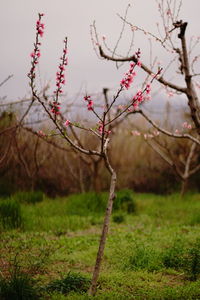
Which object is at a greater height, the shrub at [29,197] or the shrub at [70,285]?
the shrub at [29,197]

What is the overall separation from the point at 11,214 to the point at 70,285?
2690 millimetres

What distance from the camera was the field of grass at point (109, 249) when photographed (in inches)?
138

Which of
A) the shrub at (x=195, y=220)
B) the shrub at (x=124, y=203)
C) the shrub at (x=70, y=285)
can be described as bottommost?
the shrub at (x=70, y=285)

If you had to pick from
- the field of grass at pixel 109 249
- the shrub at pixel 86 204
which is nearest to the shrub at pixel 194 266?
the field of grass at pixel 109 249

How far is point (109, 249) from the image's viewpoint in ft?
16.5

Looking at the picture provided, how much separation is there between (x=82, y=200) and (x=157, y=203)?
1902mm

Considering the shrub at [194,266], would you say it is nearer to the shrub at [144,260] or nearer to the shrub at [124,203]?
the shrub at [144,260]

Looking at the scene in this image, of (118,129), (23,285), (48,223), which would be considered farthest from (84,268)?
(118,129)

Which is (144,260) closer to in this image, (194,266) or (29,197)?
(194,266)

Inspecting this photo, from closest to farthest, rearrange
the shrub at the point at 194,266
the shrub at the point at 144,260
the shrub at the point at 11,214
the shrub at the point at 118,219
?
the shrub at the point at 194,266 → the shrub at the point at 144,260 → the shrub at the point at 11,214 → the shrub at the point at 118,219

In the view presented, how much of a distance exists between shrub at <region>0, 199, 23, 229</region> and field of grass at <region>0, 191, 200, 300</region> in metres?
0.04

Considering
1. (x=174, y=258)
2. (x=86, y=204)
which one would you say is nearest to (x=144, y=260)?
(x=174, y=258)

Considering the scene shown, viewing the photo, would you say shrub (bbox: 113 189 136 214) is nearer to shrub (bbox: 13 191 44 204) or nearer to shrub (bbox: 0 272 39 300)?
shrub (bbox: 13 191 44 204)

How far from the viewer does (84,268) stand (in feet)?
14.4
